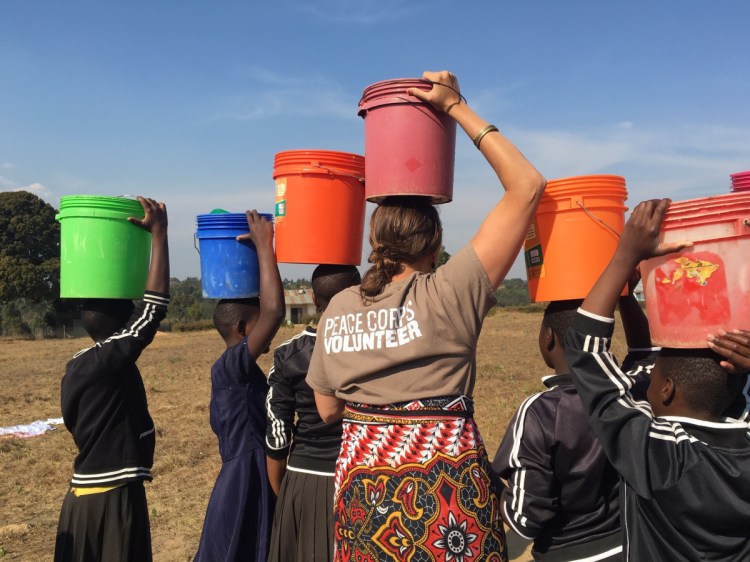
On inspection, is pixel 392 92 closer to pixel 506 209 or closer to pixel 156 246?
pixel 506 209

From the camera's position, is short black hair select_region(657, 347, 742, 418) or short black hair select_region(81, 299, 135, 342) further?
short black hair select_region(81, 299, 135, 342)

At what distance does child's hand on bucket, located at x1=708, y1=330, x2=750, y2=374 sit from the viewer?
1610 millimetres

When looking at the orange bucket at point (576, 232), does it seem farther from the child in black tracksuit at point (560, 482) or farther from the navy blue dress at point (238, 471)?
the navy blue dress at point (238, 471)

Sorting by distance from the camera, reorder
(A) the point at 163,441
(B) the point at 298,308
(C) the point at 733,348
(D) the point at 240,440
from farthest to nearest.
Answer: (B) the point at 298,308 → (A) the point at 163,441 → (D) the point at 240,440 → (C) the point at 733,348

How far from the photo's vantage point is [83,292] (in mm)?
2984

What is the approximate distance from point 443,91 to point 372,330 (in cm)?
83

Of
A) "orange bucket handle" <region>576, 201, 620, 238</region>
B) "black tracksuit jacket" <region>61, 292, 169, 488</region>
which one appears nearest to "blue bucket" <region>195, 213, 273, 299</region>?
"black tracksuit jacket" <region>61, 292, 169, 488</region>

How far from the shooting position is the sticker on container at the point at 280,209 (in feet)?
9.31

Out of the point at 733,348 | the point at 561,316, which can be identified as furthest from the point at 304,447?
the point at 733,348

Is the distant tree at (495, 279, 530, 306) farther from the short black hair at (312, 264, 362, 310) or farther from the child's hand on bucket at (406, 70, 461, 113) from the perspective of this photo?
the child's hand on bucket at (406, 70, 461, 113)

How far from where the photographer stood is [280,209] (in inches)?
113

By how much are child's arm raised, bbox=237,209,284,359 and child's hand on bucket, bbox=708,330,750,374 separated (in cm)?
175

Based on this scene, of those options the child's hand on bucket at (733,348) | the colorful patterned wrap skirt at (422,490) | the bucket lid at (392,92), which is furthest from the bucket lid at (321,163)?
the child's hand on bucket at (733,348)

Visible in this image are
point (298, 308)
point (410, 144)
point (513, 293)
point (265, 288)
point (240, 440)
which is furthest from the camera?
point (513, 293)
